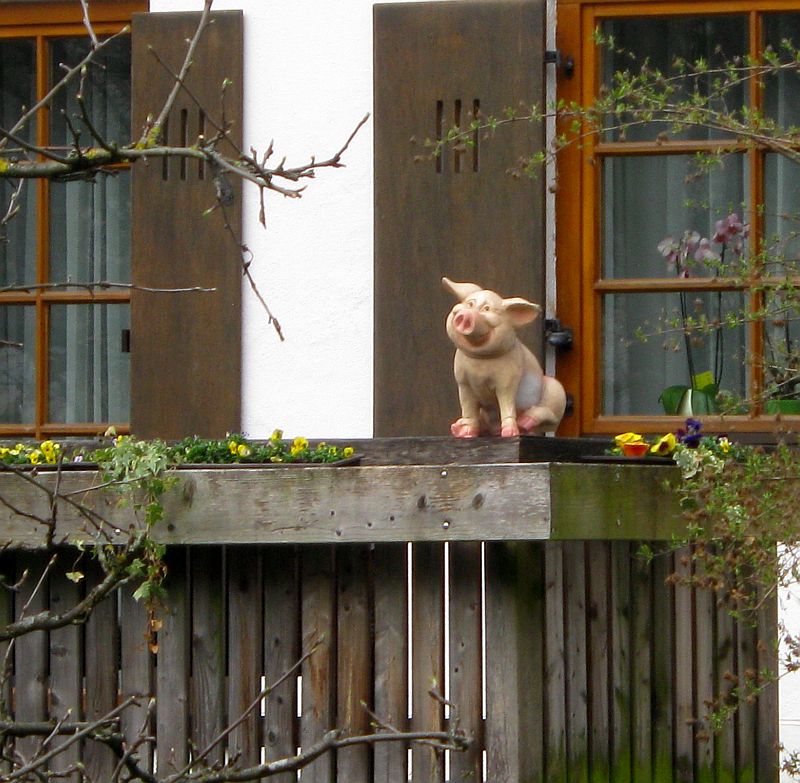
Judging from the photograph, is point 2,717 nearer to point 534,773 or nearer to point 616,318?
point 534,773

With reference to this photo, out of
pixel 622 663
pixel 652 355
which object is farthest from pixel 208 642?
pixel 652 355

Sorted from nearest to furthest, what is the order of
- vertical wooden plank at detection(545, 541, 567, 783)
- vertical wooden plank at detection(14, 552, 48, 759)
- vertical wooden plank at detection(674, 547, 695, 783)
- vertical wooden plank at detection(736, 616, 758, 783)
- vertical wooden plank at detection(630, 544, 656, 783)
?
vertical wooden plank at detection(545, 541, 567, 783) < vertical wooden plank at detection(14, 552, 48, 759) < vertical wooden plank at detection(630, 544, 656, 783) < vertical wooden plank at detection(674, 547, 695, 783) < vertical wooden plank at detection(736, 616, 758, 783)

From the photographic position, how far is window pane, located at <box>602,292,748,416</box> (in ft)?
17.8

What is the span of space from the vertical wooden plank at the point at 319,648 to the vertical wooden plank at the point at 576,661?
0.55m

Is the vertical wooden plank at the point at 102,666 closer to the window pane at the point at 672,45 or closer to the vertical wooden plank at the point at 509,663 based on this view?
the vertical wooden plank at the point at 509,663

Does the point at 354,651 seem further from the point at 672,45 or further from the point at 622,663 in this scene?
the point at 672,45

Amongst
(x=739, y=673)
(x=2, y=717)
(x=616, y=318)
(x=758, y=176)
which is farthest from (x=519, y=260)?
(x=2, y=717)

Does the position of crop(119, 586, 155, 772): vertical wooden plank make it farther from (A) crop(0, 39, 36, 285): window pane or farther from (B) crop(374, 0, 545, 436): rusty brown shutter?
(A) crop(0, 39, 36, 285): window pane

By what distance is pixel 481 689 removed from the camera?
154 inches

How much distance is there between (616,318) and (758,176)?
0.59 m

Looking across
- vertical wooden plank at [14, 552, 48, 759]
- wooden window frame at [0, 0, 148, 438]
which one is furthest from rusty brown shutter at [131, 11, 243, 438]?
vertical wooden plank at [14, 552, 48, 759]

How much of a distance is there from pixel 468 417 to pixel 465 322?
0.24 metres

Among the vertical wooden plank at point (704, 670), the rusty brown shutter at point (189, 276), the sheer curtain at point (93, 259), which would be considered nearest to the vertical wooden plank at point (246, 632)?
the vertical wooden plank at point (704, 670)

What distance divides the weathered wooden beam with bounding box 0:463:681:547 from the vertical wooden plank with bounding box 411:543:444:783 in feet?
0.50
